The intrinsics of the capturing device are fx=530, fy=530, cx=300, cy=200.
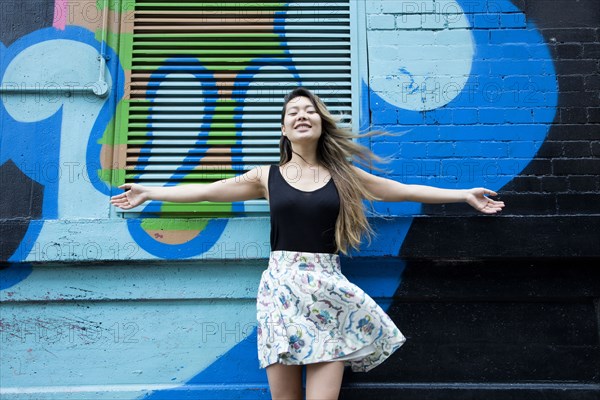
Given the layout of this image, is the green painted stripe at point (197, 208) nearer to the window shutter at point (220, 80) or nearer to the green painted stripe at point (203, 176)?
the window shutter at point (220, 80)

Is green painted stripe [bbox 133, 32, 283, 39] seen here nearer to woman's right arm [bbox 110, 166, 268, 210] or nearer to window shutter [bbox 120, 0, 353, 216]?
window shutter [bbox 120, 0, 353, 216]

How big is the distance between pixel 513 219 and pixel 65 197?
114 inches

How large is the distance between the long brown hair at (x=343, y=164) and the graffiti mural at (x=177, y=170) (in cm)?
37

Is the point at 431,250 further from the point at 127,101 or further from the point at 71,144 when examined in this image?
the point at 71,144

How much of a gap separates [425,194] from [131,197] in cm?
168

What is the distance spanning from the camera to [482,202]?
10.1 ft

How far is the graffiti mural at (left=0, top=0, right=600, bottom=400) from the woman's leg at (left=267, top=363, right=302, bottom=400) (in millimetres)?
612

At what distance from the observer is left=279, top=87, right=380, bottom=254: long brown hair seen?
113 inches

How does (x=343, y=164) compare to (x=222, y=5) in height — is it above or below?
below

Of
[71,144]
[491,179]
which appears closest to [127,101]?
[71,144]

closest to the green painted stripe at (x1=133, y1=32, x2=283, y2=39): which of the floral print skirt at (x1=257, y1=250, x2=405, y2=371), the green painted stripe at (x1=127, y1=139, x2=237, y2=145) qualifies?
the green painted stripe at (x1=127, y1=139, x2=237, y2=145)

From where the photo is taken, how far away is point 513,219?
333 centimetres

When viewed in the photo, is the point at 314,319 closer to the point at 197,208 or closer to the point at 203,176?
the point at 197,208

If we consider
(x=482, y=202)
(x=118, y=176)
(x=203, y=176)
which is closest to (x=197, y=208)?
(x=203, y=176)
